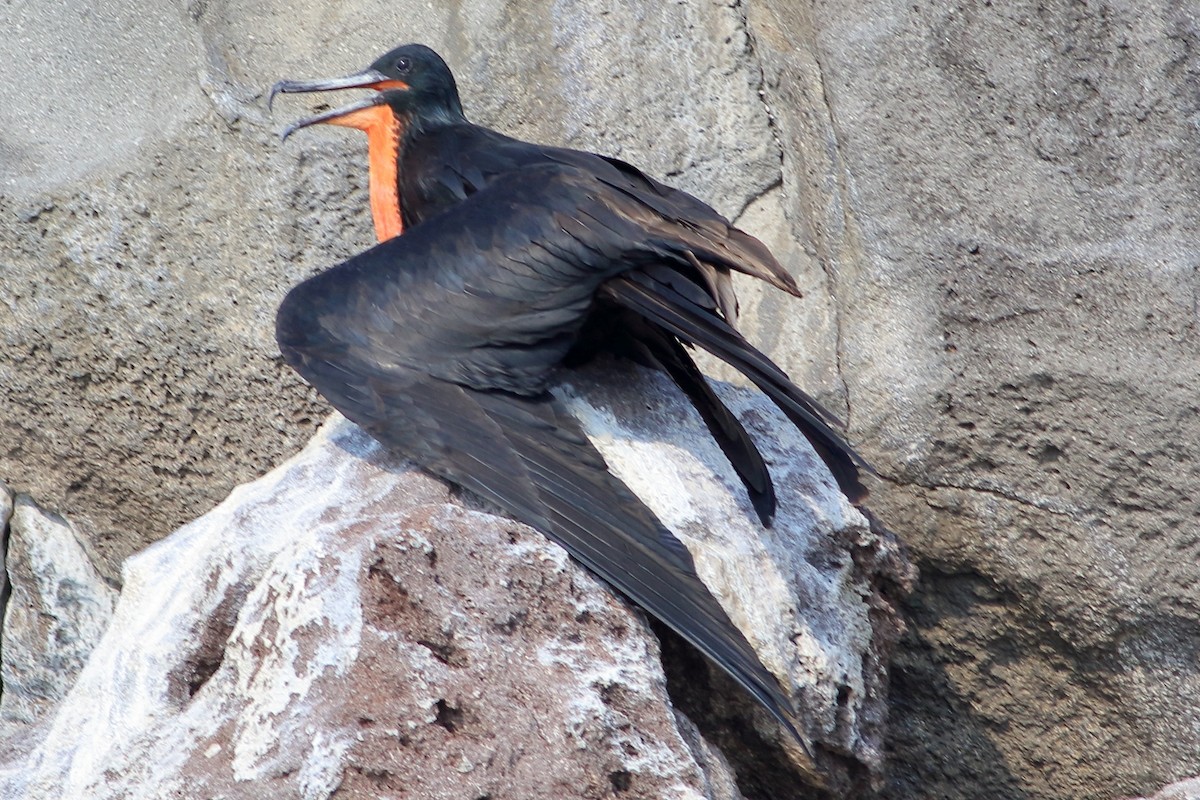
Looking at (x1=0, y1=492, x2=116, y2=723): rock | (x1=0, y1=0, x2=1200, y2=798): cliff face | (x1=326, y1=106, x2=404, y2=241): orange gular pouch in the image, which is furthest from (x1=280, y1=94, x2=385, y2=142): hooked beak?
(x1=0, y1=492, x2=116, y2=723): rock

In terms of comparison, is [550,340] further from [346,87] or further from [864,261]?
[864,261]

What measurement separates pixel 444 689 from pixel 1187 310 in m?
1.88

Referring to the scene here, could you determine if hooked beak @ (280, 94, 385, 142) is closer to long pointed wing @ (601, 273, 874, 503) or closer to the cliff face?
the cliff face

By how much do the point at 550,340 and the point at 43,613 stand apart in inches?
70.4

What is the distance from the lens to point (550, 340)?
9.26 feet

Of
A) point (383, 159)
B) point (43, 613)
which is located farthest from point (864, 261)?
point (43, 613)

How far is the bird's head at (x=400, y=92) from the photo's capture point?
3.42 m

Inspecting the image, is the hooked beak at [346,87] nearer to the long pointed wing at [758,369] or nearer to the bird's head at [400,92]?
the bird's head at [400,92]

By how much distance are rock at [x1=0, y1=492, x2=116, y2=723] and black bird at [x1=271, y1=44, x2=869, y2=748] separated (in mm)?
1444

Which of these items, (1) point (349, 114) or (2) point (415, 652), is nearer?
(2) point (415, 652)

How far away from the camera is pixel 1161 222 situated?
339 centimetres

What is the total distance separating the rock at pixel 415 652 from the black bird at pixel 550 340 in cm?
7

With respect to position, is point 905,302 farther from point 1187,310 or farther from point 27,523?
point 27,523

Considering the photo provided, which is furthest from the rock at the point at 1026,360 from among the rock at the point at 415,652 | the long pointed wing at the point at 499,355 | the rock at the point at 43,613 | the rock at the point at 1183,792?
the rock at the point at 43,613
